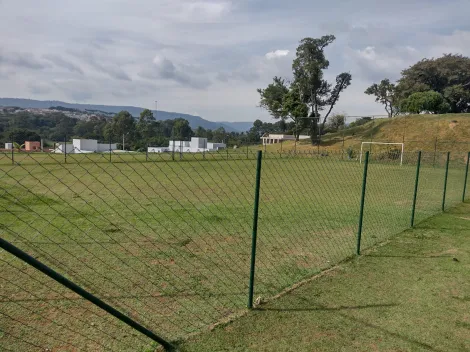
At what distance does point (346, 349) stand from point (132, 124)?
76.5 metres

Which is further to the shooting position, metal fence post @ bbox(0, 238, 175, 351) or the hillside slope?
the hillside slope

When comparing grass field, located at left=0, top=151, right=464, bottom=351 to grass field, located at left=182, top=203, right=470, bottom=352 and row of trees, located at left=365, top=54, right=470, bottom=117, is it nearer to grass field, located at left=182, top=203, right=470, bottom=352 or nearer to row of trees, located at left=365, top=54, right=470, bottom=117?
grass field, located at left=182, top=203, right=470, bottom=352

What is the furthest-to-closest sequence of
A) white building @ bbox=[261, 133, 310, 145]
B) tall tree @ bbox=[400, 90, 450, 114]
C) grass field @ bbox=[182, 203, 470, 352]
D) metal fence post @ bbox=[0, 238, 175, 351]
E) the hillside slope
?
white building @ bbox=[261, 133, 310, 145] < tall tree @ bbox=[400, 90, 450, 114] < the hillside slope < grass field @ bbox=[182, 203, 470, 352] < metal fence post @ bbox=[0, 238, 175, 351]

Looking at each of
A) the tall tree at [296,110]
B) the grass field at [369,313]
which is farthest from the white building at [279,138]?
the grass field at [369,313]

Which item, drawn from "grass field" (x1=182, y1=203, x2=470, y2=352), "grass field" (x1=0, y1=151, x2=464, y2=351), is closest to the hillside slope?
"grass field" (x1=0, y1=151, x2=464, y2=351)

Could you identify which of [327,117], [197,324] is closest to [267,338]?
[197,324]

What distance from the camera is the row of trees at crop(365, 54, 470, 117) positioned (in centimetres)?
4503

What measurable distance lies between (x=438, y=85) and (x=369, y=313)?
60.0 m

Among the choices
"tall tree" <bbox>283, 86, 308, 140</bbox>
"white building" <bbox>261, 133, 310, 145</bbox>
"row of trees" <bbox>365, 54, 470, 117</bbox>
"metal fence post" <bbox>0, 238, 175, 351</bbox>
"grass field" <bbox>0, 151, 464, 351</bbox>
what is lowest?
"grass field" <bbox>0, 151, 464, 351</bbox>

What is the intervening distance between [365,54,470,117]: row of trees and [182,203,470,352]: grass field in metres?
46.0

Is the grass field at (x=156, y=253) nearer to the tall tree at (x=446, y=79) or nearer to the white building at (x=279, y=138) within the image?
the white building at (x=279, y=138)

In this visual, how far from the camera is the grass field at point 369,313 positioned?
3029 mm

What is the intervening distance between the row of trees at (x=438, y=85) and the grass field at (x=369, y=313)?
46.0 meters

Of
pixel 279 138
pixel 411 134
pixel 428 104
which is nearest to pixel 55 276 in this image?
Answer: pixel 411 134
